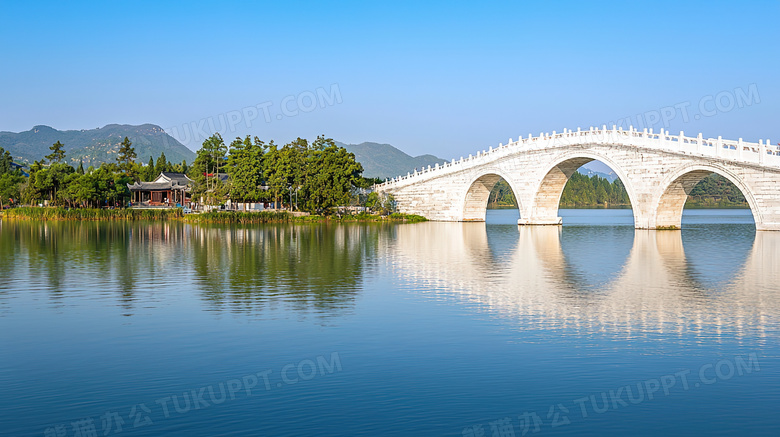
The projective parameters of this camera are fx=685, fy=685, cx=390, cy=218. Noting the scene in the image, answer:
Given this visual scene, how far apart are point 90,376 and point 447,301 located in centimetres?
672

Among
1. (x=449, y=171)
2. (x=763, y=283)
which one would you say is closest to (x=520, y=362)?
(x=763, y=283)

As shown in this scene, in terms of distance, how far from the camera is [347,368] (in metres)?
7.89

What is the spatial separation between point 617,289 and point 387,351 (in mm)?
7192

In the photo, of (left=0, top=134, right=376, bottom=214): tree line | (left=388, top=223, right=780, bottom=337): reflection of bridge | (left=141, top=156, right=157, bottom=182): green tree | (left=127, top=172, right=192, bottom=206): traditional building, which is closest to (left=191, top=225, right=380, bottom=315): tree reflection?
(left=388, top=223, right=780, bottom=337): reflection of bridge

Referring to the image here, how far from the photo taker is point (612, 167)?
3862 cm

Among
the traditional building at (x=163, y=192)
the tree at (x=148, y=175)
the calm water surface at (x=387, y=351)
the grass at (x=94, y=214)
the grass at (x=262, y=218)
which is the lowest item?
the calm water surface at (x=387, y=351)

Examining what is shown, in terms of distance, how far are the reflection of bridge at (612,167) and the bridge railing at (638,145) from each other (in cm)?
4

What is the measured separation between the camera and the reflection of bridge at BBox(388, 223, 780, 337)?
10.6 metres

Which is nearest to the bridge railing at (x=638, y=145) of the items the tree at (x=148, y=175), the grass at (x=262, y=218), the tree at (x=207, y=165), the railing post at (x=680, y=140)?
the railing post at (x=680, y=140)

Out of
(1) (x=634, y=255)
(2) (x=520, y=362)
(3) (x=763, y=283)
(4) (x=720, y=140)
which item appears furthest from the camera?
(4) (x=720, y=140)

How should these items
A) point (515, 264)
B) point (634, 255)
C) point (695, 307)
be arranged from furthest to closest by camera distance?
point (634, 255) < point (515, 264) < point (695, 307)

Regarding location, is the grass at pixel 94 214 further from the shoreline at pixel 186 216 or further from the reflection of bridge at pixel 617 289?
the reflection of bridge at pixel 617 289

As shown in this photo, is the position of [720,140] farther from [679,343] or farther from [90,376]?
[90,376]

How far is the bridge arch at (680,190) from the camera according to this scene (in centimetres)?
3095
